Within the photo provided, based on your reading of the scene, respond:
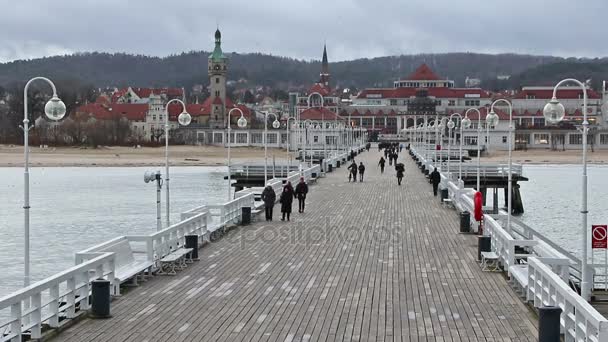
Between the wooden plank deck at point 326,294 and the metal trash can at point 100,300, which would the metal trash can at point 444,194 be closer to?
the wooden plank deck at point 326,294

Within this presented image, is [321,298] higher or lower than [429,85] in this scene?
lower

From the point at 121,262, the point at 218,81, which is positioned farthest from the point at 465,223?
the point at 218,81

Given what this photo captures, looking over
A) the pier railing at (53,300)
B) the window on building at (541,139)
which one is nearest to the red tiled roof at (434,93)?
the window on building at (541,139)

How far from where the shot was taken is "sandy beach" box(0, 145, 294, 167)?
95.5m

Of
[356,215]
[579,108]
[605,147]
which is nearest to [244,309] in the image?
[356,215]

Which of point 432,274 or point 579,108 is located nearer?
point 432,274

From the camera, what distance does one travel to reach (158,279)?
1511cm

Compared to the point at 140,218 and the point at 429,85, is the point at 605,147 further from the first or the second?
the point at 140,218

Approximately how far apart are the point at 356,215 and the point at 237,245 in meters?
7.52

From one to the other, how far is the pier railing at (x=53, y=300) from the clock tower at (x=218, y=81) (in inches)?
5538

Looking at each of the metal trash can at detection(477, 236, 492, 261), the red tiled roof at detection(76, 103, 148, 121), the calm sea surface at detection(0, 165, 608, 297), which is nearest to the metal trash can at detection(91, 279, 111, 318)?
the metal trash can at detection(477, 236, 492, 261)

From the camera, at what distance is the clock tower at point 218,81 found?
6038 inches

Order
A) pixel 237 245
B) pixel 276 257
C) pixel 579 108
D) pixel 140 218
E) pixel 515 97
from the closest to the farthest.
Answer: pixel 276 257
pixel 237 245
pixel 140 218
pixel 579 108
pixel 515 97

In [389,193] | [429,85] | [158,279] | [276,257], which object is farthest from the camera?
[429,85]
